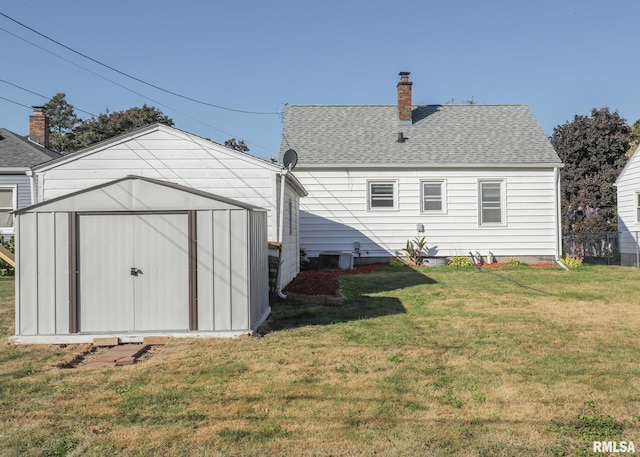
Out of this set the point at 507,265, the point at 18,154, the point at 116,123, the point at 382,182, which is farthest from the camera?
the point at 116,123

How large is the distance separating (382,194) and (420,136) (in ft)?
10.4

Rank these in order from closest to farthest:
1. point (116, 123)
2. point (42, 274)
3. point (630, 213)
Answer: point (42, 274) < point (630, 213) < point (116, 123)

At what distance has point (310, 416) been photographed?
5.04 meters

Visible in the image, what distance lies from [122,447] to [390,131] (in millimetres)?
19192

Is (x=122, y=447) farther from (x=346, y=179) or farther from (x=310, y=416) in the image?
(x=346, y=179)

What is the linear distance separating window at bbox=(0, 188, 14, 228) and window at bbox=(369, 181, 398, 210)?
13.8 metres

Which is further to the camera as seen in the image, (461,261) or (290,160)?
(461,261)

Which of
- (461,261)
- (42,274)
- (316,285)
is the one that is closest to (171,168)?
(316,285)

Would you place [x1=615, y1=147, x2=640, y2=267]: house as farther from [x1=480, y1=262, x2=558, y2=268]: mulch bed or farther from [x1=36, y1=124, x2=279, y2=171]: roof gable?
[x1=36, y1=124, x2=279, y2=171]: roof gable

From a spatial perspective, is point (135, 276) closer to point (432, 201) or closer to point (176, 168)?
point (176, 168)

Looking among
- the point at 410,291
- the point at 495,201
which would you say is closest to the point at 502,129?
the point at 495,201

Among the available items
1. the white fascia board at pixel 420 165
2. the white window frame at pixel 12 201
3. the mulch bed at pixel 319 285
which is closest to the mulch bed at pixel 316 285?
the mulch bed at pixel 319 285

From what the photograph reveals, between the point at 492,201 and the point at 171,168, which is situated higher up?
the point at 171,168

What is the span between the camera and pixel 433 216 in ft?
66.7
